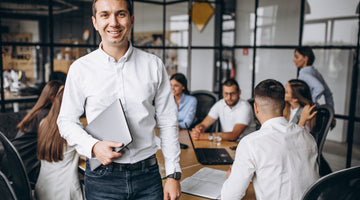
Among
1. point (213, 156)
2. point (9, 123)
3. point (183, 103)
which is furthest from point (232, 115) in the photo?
point (9, 123)

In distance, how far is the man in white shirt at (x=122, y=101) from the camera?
4.11ft

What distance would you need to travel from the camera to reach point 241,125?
122 inches

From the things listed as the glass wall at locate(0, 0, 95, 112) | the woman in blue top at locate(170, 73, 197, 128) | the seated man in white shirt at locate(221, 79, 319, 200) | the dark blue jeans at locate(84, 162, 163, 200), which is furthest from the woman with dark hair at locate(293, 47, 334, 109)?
the dark blue jeans at locate(84, 162, 163, 200)

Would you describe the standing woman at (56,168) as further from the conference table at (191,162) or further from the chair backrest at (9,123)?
the chair backrest at (9,123)

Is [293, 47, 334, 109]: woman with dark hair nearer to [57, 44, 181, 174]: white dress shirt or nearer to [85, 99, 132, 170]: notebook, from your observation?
[57, 44, 181, 174]: white dress shirt

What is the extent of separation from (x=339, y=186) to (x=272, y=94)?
2.22 feet

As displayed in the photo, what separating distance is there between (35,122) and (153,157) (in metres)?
1.65

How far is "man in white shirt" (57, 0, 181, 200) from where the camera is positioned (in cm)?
125

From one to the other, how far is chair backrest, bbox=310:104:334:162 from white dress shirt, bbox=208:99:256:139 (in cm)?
72

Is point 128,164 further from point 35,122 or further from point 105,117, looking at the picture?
point 35,122

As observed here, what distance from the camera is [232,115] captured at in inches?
135

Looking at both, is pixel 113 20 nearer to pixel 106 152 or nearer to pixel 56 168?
pixel 106 152

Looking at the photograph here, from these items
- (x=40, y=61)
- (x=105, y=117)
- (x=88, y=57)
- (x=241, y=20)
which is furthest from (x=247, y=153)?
(x=241, y=20)

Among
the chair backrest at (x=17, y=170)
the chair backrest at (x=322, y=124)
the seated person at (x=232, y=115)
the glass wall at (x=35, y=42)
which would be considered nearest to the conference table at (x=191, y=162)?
the seated person at (x=232, y=115)
